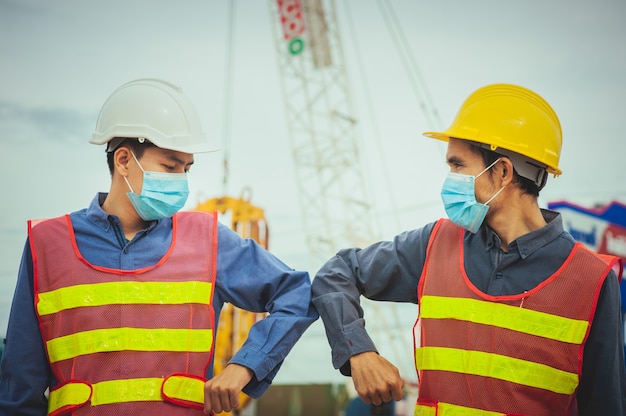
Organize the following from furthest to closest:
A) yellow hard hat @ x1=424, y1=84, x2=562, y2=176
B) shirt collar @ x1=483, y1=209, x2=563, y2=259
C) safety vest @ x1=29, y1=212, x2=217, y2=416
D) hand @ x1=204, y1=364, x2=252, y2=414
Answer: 1. yellow hard hat @ x1=424, y1=84, x2=562, y2=176
2. shirt collar @ x1=483, y1=209, x2=563, y2=259
3. safety vest @ x1=29, y1=212, x2=217, y2=416
4. hand @ x1=204, y1=364, x2=252, y2=414

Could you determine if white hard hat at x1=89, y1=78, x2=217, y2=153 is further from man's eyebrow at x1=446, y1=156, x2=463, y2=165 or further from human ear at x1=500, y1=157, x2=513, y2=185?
human ear at x1=500, y1=157, x2=513, y2=185

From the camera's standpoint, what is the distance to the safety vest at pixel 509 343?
2.59 meters

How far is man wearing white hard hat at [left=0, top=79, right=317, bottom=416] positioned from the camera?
8.68 feet

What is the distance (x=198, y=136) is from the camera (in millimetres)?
3043

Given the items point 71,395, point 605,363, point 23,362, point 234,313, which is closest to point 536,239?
point 605,363

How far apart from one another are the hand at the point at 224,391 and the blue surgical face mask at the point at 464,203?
1163 millimetres

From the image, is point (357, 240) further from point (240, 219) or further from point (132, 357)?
point (132, 357)

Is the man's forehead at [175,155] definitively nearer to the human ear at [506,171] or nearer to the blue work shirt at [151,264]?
the blue work shirt at [151,264]

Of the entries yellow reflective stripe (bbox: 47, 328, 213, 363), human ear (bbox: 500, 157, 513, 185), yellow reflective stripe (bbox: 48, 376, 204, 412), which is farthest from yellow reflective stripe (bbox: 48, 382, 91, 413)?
human ear (bbox: 500, 157, 513, 185)

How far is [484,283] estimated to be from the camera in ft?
9.17

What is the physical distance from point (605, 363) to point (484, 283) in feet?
1.86

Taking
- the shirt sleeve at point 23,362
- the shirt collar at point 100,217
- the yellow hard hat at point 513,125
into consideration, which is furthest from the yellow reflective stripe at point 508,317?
the shirt sleeve at point 23,362

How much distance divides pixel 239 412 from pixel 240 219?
461 centimetres

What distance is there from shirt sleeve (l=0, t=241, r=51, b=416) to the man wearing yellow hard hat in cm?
122
